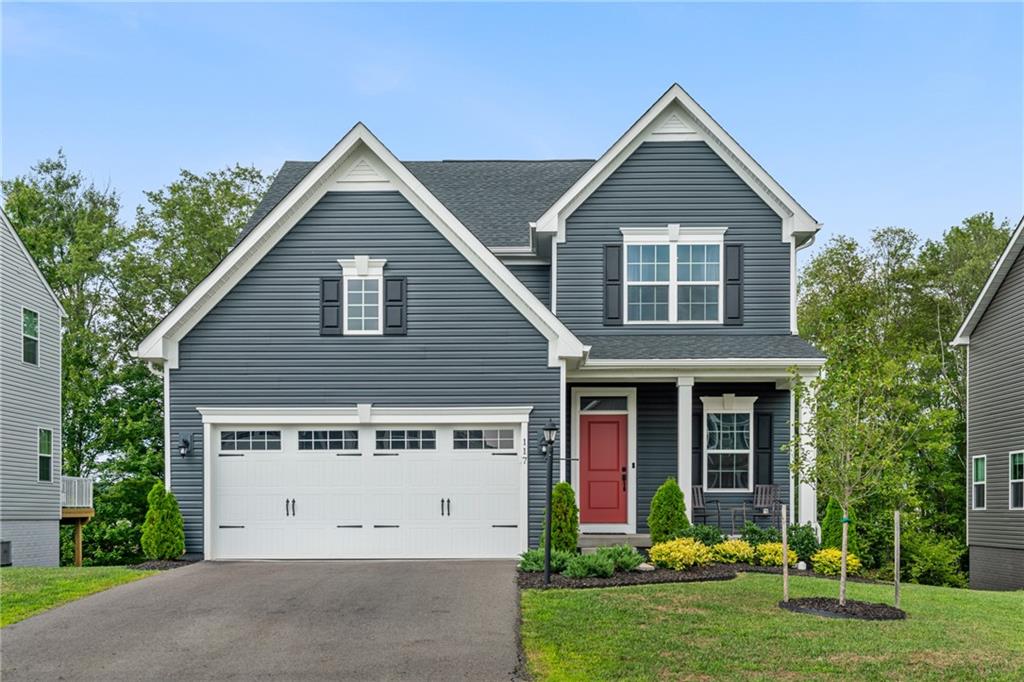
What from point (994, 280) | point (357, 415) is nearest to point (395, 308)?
point (357, 415)

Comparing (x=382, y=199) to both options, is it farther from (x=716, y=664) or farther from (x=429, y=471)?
(x=716, y=664)

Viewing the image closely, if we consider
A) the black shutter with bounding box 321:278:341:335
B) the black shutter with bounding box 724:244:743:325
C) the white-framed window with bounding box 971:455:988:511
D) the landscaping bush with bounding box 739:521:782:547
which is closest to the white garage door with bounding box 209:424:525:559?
the black shutter with bounding box 321:278:341:335

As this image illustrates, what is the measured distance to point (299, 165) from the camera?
24469 mm

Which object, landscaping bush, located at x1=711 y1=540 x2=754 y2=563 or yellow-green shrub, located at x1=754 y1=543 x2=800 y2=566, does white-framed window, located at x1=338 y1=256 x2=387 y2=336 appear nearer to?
landscaping bush, located at x1=711 y1=540 x2=754 y2=563

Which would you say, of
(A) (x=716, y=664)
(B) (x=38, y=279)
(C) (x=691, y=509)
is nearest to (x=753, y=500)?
(C) (x=691, y=509)

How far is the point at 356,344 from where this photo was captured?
18094mm

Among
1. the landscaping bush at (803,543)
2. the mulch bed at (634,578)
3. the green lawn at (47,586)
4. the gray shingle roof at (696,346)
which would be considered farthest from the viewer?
the gray shingle roof at (696,346)

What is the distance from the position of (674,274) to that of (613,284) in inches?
43.0

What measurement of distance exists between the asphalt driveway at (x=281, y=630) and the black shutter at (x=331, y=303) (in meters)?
4.20

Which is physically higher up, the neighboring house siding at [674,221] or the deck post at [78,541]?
the neighboring house siding at [674,221]

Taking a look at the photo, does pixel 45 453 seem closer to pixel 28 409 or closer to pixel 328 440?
pixel 28 409

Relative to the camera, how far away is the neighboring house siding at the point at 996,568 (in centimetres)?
2277

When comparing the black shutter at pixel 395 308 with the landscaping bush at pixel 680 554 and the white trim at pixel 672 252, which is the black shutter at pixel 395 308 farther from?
the landscaping bush at pixel 680 554

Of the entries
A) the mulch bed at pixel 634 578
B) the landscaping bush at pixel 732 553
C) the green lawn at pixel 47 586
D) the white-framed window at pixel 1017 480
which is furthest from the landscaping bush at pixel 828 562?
the green lawn at pixel 47 586
